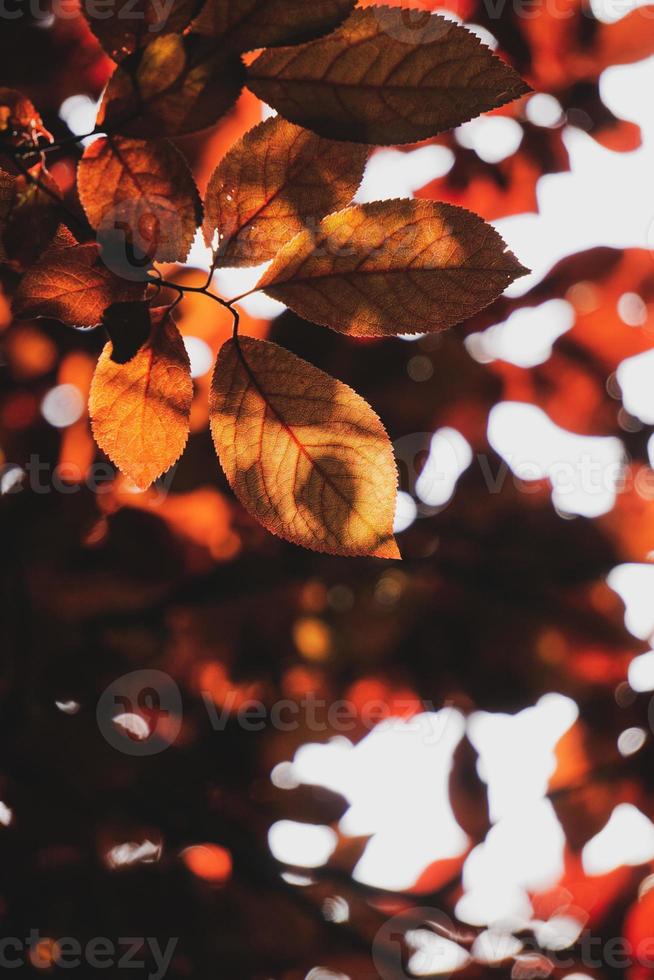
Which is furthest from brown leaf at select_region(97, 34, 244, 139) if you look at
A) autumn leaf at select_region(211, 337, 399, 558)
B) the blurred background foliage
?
the blurred background foliage

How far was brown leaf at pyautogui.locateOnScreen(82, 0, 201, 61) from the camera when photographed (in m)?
0.26

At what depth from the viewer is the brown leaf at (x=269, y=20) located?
0.25 m

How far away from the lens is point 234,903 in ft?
4.14

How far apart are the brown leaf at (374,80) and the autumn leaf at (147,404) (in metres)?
0.11

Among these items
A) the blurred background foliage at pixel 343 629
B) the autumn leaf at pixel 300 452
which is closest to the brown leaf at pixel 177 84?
the autumn leaf at pixel 300 452

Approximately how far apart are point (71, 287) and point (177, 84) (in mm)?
104

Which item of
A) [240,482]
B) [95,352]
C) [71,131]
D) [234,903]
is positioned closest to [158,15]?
[240,482]

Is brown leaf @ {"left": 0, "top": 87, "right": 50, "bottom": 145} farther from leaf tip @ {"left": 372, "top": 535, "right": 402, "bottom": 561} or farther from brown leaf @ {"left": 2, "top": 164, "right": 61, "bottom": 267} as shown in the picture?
leaf tip @ {"left": 372, "top": 535, "right": 402, "bottom": 561}

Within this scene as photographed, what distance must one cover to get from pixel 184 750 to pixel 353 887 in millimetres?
434

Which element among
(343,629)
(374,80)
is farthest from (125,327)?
(343,629)

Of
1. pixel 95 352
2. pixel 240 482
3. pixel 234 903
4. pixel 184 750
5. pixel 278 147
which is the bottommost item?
pixel 234 903

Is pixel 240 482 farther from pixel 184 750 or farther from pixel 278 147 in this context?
pixel 184 750

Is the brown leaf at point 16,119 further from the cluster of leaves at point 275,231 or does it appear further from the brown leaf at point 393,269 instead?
the brown leaf at point 393,269

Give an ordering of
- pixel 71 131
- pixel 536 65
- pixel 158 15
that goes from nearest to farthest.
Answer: pixel 158 15
pixel 71 131
pixel 536 65
